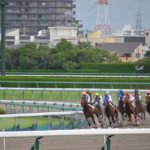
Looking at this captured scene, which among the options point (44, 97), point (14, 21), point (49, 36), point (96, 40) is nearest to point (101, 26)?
point (14, 21)

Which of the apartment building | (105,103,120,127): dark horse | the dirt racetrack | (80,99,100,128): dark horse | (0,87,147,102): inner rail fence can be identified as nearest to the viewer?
the dirt racetrack

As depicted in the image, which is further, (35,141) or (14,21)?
(14,21)

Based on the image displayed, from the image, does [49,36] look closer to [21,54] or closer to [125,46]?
[125,46]

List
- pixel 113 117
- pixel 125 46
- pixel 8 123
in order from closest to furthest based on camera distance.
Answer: pixel 8 123 < pixel 113 117 < pixel 125 46

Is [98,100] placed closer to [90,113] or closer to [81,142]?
[90,113]

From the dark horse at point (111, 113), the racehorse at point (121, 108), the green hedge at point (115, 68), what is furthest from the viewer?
the green hedge at point (115, 68)

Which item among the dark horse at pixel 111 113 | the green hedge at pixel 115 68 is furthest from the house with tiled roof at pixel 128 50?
the dark horse at pixel 111 113


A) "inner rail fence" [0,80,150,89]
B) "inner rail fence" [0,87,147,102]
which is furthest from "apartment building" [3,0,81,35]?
"inner rail fence" [0,87,147,102]

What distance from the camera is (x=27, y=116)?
12945 mm

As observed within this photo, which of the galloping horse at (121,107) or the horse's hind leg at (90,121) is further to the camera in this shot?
the galloping horse at (121,107)

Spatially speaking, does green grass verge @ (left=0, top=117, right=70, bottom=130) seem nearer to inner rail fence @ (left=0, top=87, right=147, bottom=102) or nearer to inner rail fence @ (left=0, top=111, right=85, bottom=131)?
inner rail fence @ (left=0, top=111, right=85, bottom=131)

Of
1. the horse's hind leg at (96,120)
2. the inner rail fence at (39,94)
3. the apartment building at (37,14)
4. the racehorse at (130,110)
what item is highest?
the apartment building at (37,14)

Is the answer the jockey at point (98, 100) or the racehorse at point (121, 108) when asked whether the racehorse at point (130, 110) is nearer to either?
the racehorse at point (121, 108)

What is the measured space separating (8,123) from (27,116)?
807 mm
